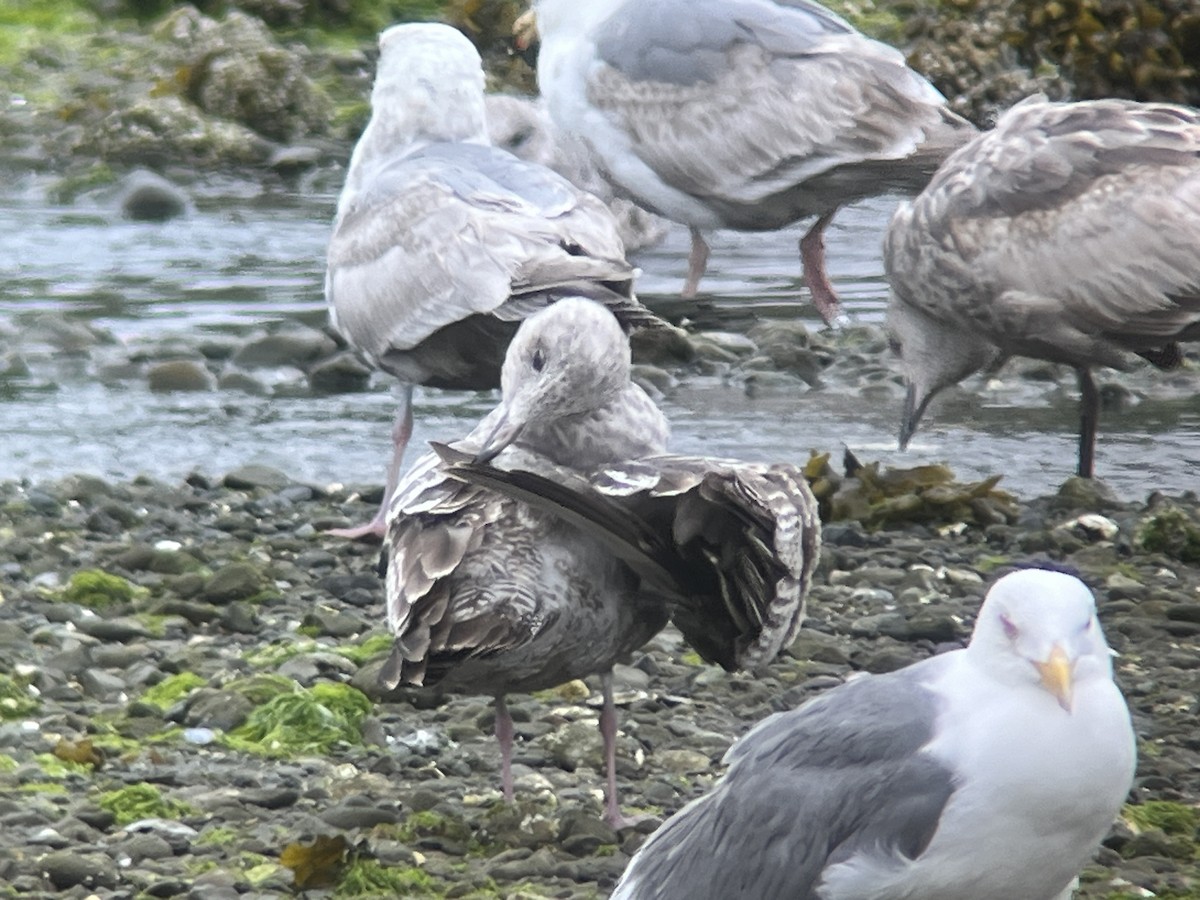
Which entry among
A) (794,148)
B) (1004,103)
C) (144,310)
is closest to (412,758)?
(794,148)

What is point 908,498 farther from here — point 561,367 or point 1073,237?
point 561,367

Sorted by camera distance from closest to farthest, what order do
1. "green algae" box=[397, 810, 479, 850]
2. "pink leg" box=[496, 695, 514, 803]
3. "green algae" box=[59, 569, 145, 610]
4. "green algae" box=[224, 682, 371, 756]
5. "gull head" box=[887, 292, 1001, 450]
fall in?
"green algae" box=[397, 810, 479, 850] < "pink leg" box=[496, 695, 514, 803] < "green algae" box=[224, 682, 371, 756] < "green algae" box=[59, 569, 145, 610] < "gull head" box=[887, 292, 1001, 450]

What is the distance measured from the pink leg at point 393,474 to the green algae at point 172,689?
4.05 ft

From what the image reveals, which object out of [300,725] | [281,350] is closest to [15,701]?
[300,725]

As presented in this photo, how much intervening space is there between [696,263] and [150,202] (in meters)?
3.80

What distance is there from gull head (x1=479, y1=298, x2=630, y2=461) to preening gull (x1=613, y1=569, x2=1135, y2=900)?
1149 millimetres

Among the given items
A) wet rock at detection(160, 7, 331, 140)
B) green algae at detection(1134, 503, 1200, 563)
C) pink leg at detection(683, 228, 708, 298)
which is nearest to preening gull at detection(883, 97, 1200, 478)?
green algae at detection(1134, 503, 1200, 563)

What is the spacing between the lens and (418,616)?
13.6ft

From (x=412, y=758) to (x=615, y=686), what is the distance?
0.59 metres

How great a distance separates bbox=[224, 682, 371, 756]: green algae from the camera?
189 inches

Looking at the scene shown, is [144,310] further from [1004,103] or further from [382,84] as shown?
[1004,103]

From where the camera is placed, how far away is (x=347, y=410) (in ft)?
26.6

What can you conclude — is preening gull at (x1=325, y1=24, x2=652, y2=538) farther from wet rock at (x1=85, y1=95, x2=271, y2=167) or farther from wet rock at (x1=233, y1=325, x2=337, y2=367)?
wet rock at (x1=85, y1=95, x2=271, y2=167)

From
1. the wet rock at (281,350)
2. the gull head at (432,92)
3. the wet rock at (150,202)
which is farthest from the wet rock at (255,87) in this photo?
the gull head at (432,92)
